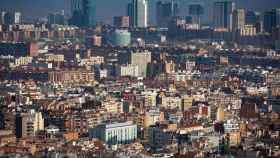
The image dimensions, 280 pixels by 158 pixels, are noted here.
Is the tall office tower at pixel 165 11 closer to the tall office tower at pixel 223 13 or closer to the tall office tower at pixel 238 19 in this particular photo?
the tall office tower at pixel 223 13

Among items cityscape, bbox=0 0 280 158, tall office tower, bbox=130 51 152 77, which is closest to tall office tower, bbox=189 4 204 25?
cityscape, bbox=0 0 280 158

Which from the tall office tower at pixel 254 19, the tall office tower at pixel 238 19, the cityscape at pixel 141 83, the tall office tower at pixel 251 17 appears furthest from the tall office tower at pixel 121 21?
the tall office tower at pixel 254 19

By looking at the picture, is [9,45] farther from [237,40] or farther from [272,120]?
[272,120]

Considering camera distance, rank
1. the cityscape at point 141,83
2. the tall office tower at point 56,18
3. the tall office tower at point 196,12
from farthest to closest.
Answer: the tall office tower at point 196,12 → the tall office tower at point 56,18 → the cityscape at point 141,83

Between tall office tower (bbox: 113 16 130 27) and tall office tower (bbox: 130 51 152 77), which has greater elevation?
tall office tower (bbox: 113 16 130 27)

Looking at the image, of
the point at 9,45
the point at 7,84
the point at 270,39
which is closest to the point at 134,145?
the point at 7,84

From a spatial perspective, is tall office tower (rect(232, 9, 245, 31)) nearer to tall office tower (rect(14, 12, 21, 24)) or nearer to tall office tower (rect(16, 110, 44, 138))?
tall office tower (rect(14, 12, 21, 24))
